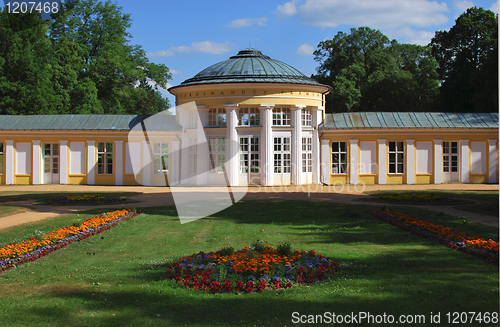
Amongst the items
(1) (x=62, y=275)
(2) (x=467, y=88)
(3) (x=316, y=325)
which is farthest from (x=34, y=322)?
(2) (x=467, y=88)

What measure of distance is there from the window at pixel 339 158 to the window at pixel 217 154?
7.75 metres

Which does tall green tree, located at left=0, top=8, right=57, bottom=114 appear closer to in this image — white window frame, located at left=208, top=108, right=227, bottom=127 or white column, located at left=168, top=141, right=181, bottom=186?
white column, located at left=168, top=141, right=181, bottom=186

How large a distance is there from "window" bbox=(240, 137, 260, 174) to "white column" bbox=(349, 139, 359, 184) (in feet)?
22.1

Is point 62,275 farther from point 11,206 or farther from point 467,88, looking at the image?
point 467,88

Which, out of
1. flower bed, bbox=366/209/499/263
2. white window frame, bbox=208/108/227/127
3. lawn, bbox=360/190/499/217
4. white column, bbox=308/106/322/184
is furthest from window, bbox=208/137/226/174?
flower bed, bbox=366/209/499/263

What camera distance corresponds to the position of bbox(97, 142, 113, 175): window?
1336 inches

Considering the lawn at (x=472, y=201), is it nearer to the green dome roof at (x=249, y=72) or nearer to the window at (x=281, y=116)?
the window at (x=281, y=116)

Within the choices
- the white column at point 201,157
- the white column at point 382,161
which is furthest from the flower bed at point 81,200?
the white column at point 382,161

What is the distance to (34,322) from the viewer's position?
268 inches

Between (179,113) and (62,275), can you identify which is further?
(179,113)

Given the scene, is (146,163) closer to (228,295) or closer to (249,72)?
(249,72)

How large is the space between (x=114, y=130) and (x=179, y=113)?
4744 mm

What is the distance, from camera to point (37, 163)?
1332 inches

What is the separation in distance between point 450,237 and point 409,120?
77.4ft
